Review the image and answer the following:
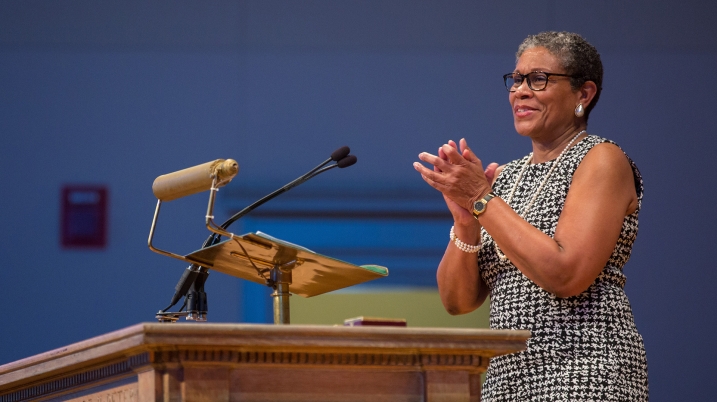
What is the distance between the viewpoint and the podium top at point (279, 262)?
5.32 feet

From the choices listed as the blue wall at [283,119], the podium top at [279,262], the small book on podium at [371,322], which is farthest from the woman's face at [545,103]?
the blue wall at [283,119]

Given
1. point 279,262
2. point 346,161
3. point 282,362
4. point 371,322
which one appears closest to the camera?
point 282,362

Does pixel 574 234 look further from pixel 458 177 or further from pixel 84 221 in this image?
pixel 84 221

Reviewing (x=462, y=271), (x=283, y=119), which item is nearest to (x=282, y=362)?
(x=462, y=271)

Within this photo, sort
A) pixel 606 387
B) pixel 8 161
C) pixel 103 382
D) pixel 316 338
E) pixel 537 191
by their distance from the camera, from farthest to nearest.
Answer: pixel 8 161, pixel 537 191, pixel 606 387, pixel 103 382, pixel 316 338

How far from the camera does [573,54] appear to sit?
2014mm

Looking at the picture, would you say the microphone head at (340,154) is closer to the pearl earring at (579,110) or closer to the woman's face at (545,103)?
the woman's face at (545,103)

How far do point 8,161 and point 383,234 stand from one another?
4.51 feet

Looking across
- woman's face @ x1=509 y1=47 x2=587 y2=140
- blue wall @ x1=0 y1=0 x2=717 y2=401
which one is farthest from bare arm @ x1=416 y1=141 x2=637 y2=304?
blue wall @ x1=0 y1=0 x2=717 y2=401

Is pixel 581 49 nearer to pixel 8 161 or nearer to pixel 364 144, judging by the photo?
pixel 364 144

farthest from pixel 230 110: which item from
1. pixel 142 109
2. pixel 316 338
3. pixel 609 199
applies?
pixel 316 338

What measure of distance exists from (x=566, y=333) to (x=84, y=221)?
6.94 feet

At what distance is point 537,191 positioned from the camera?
195 cm

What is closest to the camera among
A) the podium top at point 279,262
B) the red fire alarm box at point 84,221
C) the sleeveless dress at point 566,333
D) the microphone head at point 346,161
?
the podium top at point 279,262
